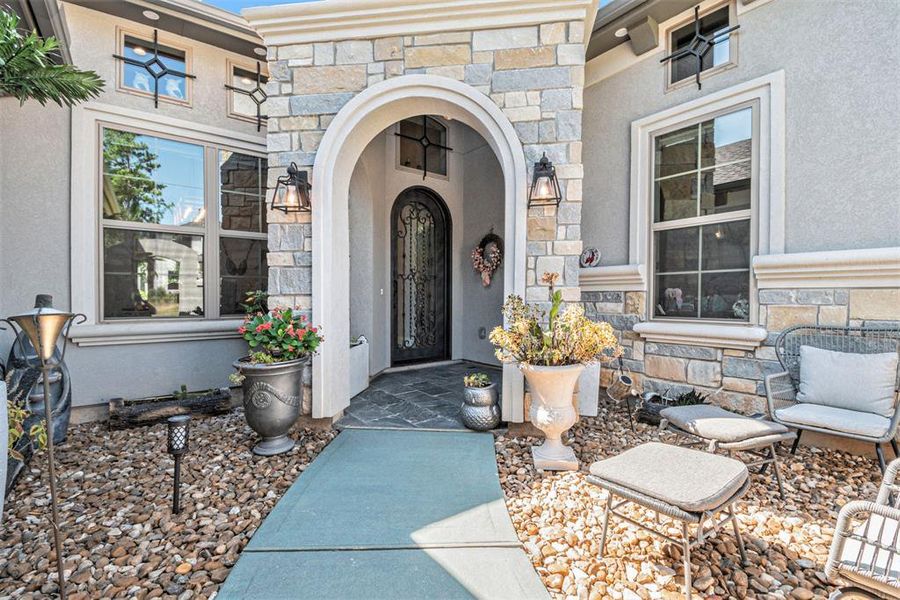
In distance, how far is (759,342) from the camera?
124 inches

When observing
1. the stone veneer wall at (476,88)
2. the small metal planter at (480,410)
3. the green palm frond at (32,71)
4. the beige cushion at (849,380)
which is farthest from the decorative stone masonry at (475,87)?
the beige cushion at (849,380)

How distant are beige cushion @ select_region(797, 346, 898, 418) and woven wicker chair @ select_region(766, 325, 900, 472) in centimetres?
5

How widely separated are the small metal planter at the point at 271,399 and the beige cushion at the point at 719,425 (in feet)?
8.41

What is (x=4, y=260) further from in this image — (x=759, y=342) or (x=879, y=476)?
(x=879, y=476)

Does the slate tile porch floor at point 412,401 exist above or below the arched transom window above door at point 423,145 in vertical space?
below

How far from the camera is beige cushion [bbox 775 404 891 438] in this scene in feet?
7.57

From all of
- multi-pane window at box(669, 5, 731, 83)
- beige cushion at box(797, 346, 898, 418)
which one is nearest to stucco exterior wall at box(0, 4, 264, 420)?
multi-pane window at box(669, 5, 731, 83)

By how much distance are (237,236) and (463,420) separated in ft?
10.2

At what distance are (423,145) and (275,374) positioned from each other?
405cm

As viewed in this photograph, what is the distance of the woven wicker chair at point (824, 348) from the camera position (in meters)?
2.38

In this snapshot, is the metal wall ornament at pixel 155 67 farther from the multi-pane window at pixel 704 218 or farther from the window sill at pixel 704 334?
the window sill at pixel 704 334

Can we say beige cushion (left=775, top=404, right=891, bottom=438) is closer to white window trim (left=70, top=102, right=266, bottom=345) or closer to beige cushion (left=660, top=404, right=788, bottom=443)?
beige cushion (left=660, top=404, right=788, bottom=443)

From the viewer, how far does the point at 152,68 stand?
3.70 meters

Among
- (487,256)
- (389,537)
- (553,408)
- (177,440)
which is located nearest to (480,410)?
(553,408)
